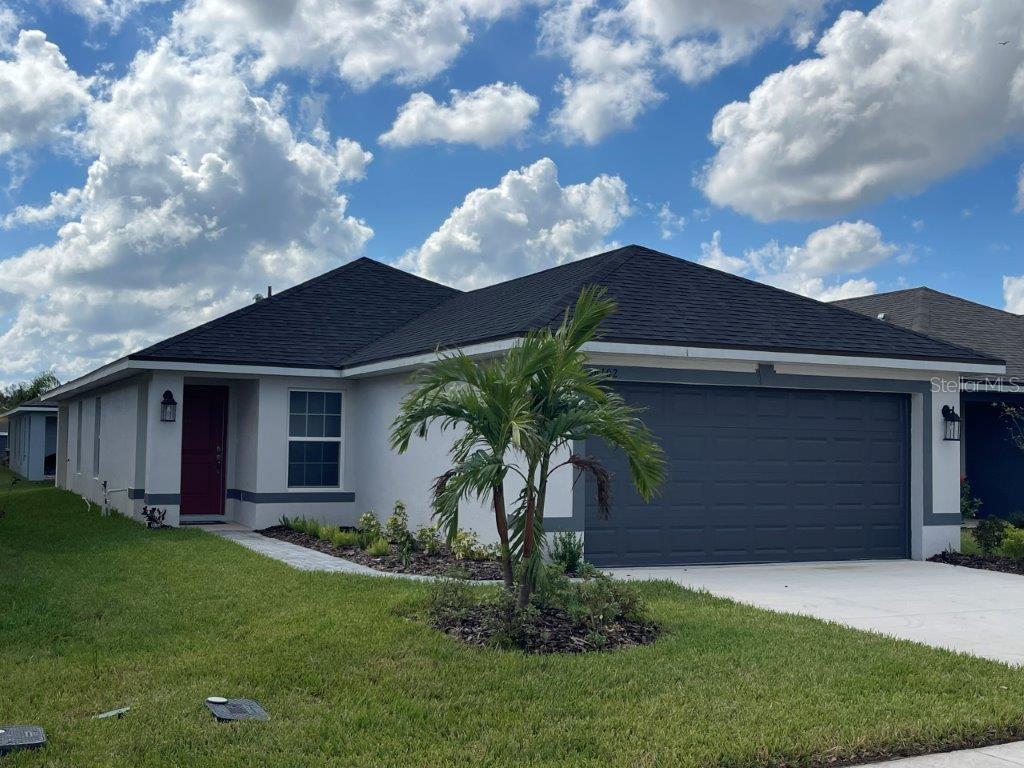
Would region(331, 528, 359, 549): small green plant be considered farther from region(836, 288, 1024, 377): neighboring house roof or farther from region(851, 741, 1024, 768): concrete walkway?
region(836, 288, 1024, 377): neighboring house roof

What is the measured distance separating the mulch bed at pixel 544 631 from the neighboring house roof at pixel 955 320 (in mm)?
12877

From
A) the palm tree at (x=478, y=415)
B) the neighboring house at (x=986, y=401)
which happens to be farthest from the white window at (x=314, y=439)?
the neighboring house at (x=986, y=401)

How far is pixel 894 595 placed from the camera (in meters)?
9.98

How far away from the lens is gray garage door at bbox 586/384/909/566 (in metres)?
11.7

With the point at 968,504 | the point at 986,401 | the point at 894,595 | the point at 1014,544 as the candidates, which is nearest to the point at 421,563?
the point at 894,595

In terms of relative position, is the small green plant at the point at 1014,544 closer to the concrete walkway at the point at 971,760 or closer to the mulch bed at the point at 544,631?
the mulch bed at the point at 544,631

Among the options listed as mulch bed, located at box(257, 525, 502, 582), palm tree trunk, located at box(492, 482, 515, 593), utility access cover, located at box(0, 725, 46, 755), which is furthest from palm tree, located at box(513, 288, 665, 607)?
utility access cover, located at box(0, 725, 46, 755)

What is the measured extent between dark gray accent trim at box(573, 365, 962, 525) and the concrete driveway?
97cm

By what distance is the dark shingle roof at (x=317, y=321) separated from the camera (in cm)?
1522

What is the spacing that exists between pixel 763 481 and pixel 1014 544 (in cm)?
337

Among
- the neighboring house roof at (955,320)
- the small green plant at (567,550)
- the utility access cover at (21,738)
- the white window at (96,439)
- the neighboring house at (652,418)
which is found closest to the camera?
the utility access cover at (21,738)

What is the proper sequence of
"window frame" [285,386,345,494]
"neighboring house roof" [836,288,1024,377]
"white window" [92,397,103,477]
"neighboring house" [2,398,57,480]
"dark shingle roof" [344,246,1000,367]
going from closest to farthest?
"dark shingle roof" [344,246,1000,367] → "window frame" [285,386,345,494] → "neighboring house roof" [836,288,1024,377] → "white window" [92,397,103,477] → "neighboring house" [2,398,57,480]

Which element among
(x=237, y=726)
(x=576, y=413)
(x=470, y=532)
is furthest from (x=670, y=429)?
(x=237, y=726)

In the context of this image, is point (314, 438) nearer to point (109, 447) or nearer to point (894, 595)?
point (109, 447)
